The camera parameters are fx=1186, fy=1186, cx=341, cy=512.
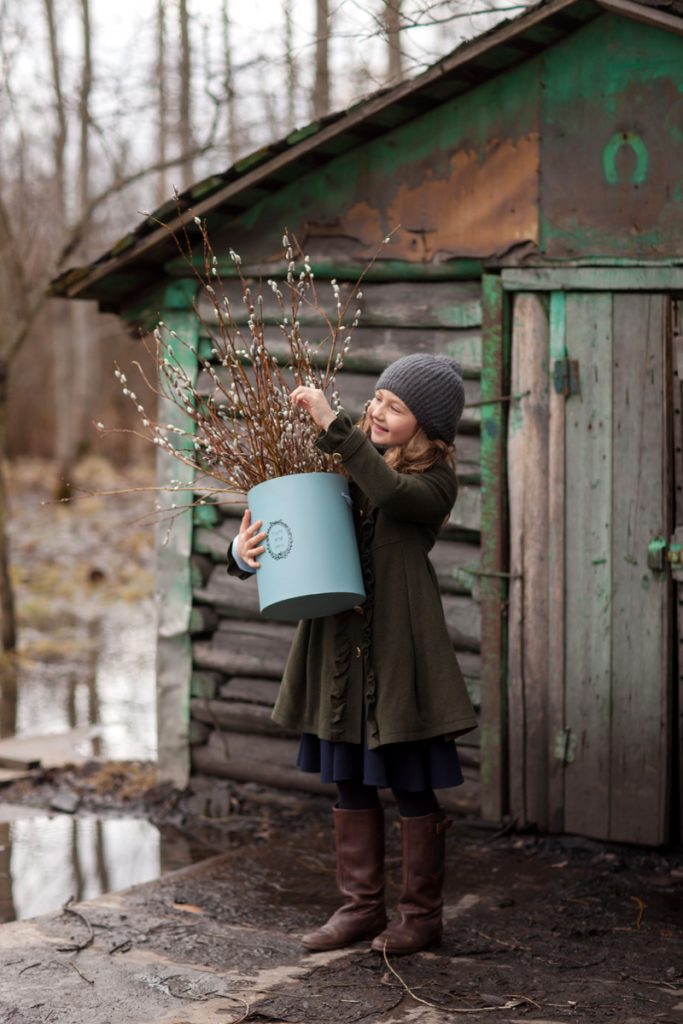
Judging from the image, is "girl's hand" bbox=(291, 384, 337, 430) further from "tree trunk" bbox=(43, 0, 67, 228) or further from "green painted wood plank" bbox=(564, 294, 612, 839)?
"tree trunk" bbox=(43, 0, 67, 228)

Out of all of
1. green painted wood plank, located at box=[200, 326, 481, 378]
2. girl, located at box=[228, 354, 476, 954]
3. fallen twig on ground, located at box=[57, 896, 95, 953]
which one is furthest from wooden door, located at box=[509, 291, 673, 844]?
fallen twig on ground, located at box=[57, 896, 95, 953]

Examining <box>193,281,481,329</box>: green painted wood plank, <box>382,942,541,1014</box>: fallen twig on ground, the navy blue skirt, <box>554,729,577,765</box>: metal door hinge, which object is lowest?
<box>382,942,541,1014</box>: fallen twig on ground

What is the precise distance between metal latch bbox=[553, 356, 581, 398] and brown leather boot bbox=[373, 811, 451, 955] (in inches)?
79.6

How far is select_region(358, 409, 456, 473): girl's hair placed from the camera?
3904 mm

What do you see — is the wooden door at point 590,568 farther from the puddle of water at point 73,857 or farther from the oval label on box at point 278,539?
the oval label on box at point 278,539

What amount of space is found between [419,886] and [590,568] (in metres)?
1.78

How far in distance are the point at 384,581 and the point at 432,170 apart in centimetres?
234

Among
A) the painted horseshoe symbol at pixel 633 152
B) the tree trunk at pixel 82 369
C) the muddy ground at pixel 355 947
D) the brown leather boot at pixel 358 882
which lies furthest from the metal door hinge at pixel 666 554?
the tree trunk at pixel 82 369

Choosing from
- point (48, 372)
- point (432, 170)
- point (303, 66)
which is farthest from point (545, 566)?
point (48, 372)

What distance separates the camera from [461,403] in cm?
394

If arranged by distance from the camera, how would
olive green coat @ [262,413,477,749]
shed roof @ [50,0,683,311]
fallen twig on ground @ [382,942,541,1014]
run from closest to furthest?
fallen twig on ground @ [382,942,541,1014]
olive green coat @ [262,413,477,749]
shed roof @ [50,0,683,311]

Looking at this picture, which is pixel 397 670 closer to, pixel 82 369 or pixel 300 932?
pixel 300 932

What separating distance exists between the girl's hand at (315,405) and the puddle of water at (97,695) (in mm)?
4013

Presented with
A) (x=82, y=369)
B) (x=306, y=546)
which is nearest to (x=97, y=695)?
(x=306, y=546)
